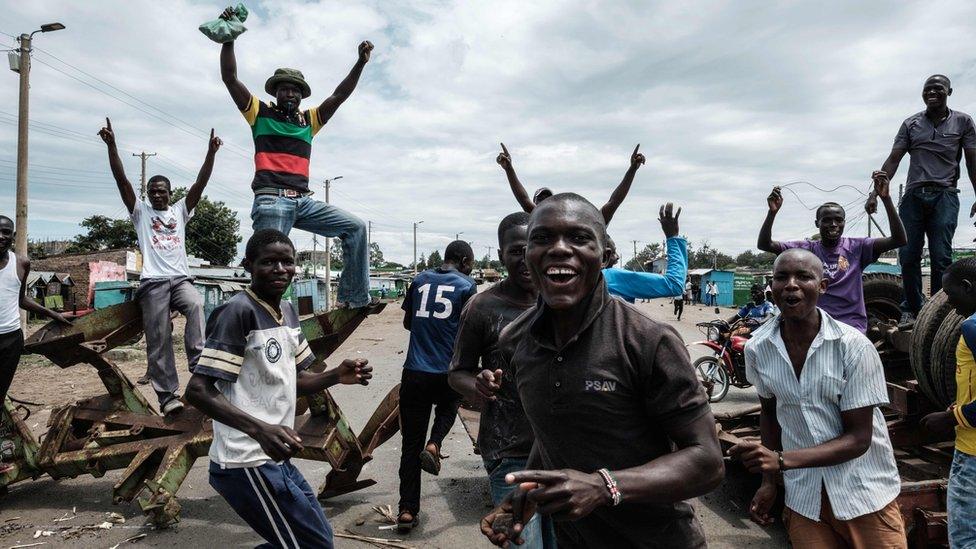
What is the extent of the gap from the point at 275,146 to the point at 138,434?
2.80m

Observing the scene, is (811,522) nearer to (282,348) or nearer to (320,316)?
(282,348)

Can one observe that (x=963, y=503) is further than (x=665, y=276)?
No

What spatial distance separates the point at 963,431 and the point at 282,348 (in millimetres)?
3251

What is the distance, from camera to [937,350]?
401 cm

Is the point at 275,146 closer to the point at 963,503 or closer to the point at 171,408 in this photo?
the point at 171,408

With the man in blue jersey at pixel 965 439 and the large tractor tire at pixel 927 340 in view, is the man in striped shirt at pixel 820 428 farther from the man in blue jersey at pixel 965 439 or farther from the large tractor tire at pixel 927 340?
the large tractor tire at pixel 927 340

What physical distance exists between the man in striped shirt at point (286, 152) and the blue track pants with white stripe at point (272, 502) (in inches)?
79.7

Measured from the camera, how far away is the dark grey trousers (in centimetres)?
473

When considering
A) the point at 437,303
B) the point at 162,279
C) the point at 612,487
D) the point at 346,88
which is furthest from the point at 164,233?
the point at 612,487

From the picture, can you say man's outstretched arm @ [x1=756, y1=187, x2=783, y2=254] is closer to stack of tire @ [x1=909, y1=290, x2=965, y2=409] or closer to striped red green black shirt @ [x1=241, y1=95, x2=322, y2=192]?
stack of tire @ [x1=909, y1=290, x2=965, y2=409]

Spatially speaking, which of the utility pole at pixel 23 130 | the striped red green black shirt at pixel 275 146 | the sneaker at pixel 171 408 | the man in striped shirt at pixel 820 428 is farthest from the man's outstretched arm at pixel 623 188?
the utility pole at pixel 23 130

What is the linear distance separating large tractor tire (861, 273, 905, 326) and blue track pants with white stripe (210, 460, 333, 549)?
6.54 m

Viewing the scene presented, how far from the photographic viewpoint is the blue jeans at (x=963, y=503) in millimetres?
2551

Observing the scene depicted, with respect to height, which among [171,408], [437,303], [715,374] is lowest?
[715,374]
